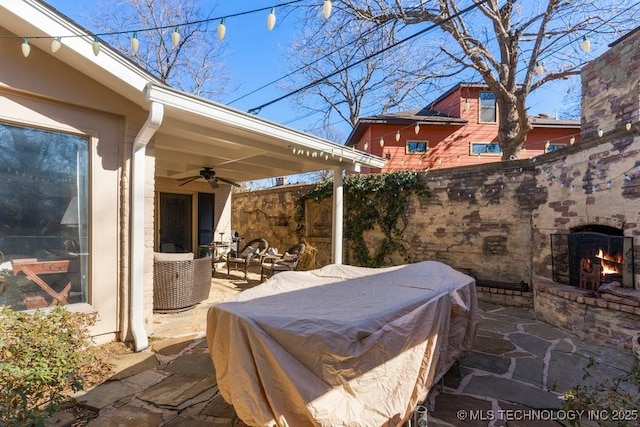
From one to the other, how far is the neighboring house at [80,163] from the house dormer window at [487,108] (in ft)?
37.1

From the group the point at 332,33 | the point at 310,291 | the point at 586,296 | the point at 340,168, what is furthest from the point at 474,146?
the point at 310,291

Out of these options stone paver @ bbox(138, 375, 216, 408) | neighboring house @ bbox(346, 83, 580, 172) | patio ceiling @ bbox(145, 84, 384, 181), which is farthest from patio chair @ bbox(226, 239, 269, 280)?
neighboring house @ bbox(346, 83, 580, 172)

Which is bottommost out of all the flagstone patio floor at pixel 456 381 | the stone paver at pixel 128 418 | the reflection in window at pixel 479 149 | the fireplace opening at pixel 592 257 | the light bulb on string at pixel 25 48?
the flagstone patio floor at pixel 456 381

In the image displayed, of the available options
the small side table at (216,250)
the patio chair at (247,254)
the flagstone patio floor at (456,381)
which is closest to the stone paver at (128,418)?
the flagstone patio floor at (456,381)

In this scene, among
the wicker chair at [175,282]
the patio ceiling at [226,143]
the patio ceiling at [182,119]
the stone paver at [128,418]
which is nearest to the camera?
the stone paver at [128,418]

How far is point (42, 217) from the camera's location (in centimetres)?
295

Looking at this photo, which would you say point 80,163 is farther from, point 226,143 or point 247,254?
point 247,254

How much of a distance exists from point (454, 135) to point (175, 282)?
11321 mm

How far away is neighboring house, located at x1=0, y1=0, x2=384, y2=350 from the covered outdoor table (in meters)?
2.05

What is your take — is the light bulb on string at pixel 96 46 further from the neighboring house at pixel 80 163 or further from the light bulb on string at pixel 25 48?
the light bulb on string at pixel 25 48

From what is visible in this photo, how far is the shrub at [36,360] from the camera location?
1.71m

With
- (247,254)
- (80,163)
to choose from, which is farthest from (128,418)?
(247,254)

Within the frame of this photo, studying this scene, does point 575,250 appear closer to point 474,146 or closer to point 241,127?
point 241,127

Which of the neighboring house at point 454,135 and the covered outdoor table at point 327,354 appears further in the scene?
the neighboring house at point 454,135
